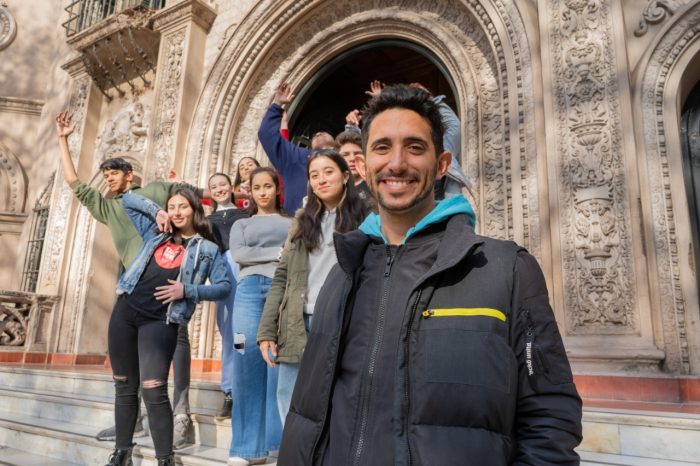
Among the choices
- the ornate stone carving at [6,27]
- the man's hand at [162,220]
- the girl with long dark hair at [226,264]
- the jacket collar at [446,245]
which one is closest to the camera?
the jacket collar at [446,245]

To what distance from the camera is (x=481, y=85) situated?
5051mm

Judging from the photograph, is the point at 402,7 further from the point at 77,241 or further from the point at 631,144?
the point at 77,241

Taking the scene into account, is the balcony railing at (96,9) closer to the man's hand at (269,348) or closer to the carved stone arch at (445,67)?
the carved stone arch at (445,67)

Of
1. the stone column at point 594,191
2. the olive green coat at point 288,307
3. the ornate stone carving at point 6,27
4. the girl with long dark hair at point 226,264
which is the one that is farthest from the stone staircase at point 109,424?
the ornate stone carving at point 6,27

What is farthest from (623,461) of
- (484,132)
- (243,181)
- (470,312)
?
(484,132)

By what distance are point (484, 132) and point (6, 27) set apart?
1104 centimetres

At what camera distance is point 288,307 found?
219 cm

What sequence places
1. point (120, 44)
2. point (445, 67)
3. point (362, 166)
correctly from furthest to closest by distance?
point (120, 44)
point (445, 67)
point (362, 166)

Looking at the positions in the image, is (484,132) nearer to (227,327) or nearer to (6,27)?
(227,327)

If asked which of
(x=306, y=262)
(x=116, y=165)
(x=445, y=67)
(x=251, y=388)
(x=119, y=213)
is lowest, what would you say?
(x=251, y=388)

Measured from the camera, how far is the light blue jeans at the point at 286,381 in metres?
2.17

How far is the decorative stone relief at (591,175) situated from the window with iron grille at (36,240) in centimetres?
919

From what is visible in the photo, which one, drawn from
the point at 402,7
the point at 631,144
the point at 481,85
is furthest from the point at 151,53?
the point at 631,144

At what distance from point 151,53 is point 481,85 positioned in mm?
5553
